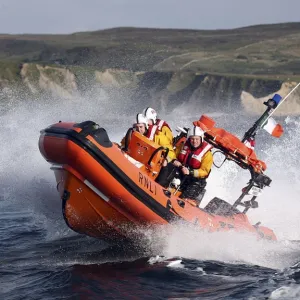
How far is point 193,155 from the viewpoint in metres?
10.7

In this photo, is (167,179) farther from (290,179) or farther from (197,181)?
(290,179)

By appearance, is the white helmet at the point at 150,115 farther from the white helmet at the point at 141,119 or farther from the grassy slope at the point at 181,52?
the grassy slope at the point at 181,52

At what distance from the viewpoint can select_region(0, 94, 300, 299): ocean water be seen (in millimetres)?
8547

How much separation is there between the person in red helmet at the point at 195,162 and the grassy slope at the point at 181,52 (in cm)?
4500

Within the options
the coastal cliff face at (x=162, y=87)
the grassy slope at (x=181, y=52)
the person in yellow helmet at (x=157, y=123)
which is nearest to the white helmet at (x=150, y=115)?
the person in yellow helmet at (x=157, y=123)

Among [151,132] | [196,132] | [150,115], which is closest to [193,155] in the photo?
[196,132]

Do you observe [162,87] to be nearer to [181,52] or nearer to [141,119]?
[181,52]

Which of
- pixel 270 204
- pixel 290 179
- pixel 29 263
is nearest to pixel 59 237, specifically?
pixel 29 263

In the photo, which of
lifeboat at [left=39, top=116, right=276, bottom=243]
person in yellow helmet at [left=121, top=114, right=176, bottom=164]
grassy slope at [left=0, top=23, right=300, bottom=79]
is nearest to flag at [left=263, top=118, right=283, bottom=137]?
person in yellow helmet at [left=121, top=114, right=176, bottom=164]

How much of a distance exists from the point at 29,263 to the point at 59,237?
178cm

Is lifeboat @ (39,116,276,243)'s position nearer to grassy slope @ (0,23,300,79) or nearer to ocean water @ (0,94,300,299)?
ocean water @ (0,94,300,299)

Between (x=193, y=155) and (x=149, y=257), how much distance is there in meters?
1.53

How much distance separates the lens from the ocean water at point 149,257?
336 inches

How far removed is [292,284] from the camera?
862 centimetres
